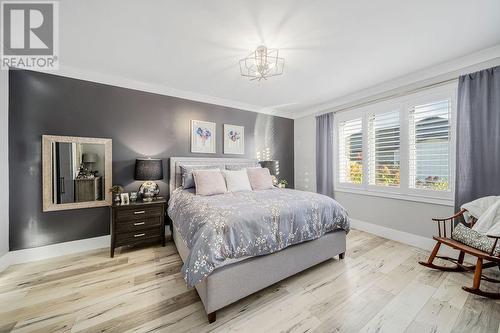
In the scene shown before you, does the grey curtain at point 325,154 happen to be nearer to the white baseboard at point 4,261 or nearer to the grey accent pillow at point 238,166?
the grey accent pillow at point 238,166

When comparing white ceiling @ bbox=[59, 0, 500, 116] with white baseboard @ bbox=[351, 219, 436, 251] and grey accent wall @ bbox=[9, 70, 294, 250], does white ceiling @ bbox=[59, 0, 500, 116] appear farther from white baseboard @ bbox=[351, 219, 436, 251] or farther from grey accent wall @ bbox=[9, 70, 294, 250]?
white baseboard @ bbox=[351, 219, 436, 251]

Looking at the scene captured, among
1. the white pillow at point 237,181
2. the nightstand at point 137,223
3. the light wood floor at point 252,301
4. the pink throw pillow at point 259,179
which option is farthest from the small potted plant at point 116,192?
the pink throw pillow at point 259,179

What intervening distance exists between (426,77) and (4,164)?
5.58 m

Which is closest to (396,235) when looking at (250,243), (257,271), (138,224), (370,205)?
(370,205)

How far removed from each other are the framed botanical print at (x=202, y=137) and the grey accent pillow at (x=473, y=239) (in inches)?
142

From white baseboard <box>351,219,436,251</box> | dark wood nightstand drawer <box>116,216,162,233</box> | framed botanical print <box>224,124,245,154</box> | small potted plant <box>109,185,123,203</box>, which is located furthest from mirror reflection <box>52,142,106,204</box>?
white baseboard <box>351,219,436,251</box>

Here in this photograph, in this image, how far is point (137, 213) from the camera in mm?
2682

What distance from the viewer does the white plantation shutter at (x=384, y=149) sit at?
10.2 ft

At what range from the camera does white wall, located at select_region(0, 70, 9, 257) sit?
2212 mm

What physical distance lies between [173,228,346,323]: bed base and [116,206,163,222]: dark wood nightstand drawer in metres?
1.50

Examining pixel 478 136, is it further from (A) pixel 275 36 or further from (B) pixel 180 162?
(B) pixel 180 162

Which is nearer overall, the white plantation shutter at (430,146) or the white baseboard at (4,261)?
the white baseboard at (4,261)

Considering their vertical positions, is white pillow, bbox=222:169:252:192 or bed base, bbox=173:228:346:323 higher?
white pillow, bbox=222:169:252:192

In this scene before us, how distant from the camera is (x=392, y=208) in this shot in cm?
315
